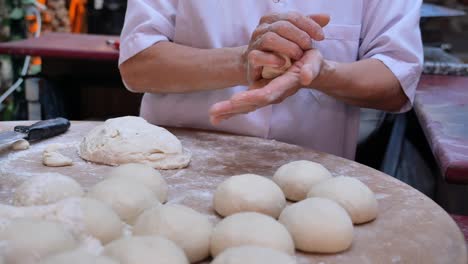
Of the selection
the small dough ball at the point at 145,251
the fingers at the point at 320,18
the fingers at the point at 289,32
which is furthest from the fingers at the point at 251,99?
the small dough ball at the point at 145,251

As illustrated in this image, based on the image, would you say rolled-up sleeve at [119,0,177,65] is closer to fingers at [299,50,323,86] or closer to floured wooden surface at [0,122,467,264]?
floured wooden surface at [0,122,467,264]

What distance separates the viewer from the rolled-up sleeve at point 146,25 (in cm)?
162

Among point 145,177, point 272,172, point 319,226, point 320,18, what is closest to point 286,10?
point 320,18

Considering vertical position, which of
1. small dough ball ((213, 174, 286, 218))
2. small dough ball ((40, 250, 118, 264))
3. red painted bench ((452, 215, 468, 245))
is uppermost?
small dough ball ((40, 250, 118, 264))

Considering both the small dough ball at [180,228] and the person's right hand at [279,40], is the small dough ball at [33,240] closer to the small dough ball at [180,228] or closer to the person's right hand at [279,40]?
the small dough ball at [180,228]

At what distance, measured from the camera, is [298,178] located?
3.84 ft

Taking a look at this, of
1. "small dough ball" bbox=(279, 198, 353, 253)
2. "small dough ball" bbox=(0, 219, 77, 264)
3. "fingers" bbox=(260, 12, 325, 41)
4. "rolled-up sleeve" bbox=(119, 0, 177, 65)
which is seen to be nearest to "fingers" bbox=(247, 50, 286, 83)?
"fingers" bbox=(260, 12, 325, 41)

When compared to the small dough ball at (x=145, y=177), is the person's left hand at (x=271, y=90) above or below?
above

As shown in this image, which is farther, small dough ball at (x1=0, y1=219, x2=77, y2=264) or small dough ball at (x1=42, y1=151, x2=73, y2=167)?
small dough ball at (x1=42, y1=151, x2=73, y2=167)

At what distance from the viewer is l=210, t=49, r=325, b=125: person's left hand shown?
129cm

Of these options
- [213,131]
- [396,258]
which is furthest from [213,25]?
[396,258]

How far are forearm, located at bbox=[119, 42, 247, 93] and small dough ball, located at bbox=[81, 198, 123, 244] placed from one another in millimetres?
717

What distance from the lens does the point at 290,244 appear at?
896 mm

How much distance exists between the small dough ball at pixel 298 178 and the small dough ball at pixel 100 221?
1.37 feet
